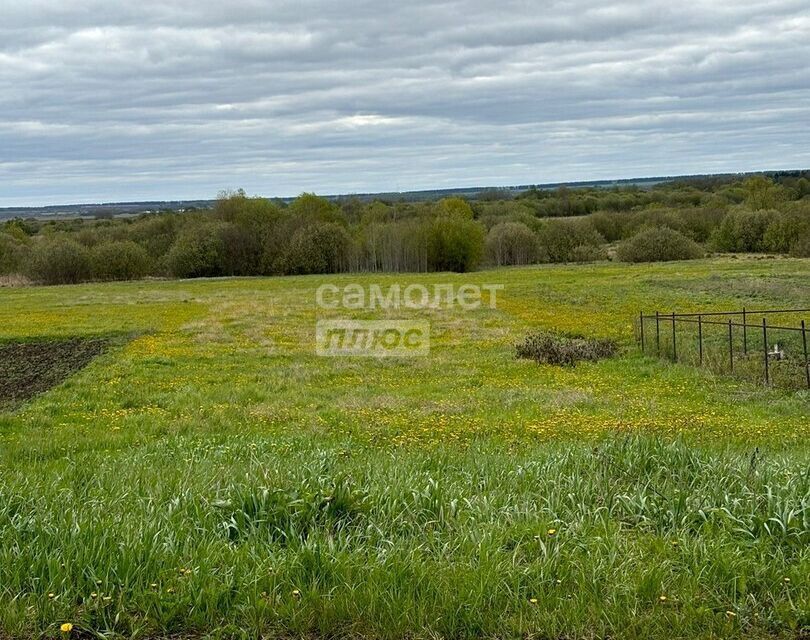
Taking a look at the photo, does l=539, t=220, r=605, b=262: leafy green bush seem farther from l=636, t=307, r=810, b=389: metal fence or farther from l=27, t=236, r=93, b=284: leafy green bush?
l=636, t=307, r=810, b=389: metal fence

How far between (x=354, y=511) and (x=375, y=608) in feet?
3.92

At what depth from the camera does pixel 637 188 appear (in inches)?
5044

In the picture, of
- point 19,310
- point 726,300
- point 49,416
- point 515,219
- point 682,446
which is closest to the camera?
point 682,446

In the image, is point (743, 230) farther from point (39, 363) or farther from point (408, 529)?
point (408, 529)

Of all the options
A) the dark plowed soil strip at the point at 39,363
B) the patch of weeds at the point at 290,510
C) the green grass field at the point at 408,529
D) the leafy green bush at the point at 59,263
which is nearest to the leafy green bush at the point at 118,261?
the leafy green bush at the point at 59,263

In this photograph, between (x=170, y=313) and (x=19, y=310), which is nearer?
(x=170, y=313)

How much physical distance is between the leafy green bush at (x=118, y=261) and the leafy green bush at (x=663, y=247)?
50206 mm

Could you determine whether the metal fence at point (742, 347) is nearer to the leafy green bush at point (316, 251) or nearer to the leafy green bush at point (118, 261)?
the leafy green bush at point (316, 251)

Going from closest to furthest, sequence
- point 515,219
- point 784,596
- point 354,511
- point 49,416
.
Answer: point 784,596, point 354,511, point 49,416, point 515,219

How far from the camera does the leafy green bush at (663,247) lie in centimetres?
7550

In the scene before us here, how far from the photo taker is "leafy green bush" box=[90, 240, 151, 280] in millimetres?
74062

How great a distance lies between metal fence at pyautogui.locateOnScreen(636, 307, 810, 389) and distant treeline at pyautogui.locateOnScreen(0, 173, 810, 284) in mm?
53600

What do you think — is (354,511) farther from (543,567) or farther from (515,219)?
(515,219)

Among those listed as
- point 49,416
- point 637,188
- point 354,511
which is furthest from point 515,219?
point 354,511
